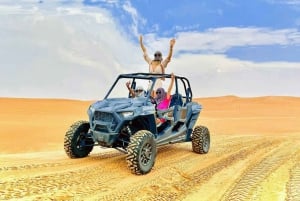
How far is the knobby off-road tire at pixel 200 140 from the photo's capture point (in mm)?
11844

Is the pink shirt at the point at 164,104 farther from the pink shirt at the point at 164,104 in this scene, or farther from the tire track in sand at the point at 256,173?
the tire track in sand at the point at 256,173

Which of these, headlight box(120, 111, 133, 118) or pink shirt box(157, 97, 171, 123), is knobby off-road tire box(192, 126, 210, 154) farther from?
headlight box(120, 111, 133, 118)

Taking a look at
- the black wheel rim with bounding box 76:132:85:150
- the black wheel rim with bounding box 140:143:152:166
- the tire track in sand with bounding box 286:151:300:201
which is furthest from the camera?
the black wheel rim with bounding box 76:132:85:150

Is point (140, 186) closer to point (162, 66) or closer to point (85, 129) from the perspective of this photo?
point (85, 129)

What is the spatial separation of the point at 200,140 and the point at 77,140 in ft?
10.8

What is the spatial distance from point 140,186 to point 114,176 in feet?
2.65

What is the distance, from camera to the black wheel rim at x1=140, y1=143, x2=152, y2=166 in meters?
8.98

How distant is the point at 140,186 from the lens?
8023 mm

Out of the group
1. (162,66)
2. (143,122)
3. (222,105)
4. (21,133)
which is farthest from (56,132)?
(222,105)

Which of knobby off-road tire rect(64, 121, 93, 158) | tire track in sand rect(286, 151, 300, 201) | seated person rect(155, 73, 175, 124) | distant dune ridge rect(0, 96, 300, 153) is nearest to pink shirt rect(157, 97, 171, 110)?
seated person rect(155, 73, 175, 124)

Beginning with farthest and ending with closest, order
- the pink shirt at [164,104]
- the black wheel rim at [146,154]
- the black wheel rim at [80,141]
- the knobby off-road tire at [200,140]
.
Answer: the knobby off-road tire at [200,140] → the pink shirt at [164,104] → the black wheel rim at [80,141] → the black wheel rim at [146,154]

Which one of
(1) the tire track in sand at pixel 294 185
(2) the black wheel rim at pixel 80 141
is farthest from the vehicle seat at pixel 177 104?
(1) the tire track in sand at pixel 294 185

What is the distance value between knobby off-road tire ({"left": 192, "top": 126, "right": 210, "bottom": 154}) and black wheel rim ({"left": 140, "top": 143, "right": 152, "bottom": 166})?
2907 mm

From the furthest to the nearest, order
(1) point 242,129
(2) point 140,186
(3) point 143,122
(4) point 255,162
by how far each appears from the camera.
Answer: (1) point 242,129 < (4) point 255,162 < (3) point 143,122 < (2) point 140,186
